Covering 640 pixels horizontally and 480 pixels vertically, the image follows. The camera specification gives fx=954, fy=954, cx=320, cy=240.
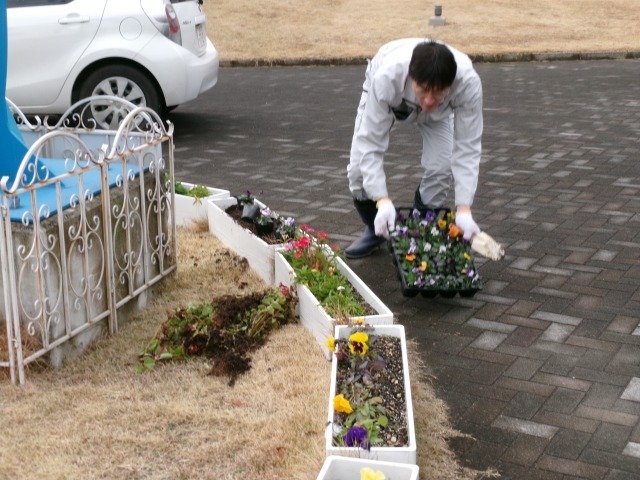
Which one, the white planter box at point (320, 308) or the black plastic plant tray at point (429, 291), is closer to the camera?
the white planter box at point (320, 308)

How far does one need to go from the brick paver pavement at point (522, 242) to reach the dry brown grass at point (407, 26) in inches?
172

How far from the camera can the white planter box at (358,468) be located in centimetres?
302

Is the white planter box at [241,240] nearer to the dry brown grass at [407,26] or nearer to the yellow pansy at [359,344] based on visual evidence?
the yellow pansy at [359,344]

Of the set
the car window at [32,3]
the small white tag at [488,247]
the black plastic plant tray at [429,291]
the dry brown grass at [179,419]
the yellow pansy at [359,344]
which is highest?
the car window at [32,3]

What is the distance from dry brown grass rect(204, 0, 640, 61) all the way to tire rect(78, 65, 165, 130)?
23.8 ft

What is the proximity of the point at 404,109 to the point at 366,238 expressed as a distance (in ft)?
3.03

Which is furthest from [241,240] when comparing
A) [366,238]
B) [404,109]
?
[404,109]

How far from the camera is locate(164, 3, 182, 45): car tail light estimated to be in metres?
8.84

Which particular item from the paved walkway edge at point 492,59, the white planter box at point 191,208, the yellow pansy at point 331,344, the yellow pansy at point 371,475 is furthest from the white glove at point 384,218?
the paved walkway edge at point 492,59

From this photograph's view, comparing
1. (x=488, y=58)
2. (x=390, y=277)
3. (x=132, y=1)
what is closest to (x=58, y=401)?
(x=390, y=277)

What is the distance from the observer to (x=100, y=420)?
370 cm

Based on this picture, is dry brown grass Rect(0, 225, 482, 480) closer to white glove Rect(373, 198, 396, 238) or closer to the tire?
white glove Rect(373, 198, 396, 238)

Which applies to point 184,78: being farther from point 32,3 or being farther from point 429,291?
point 429,291

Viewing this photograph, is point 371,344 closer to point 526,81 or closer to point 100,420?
point 100,420
